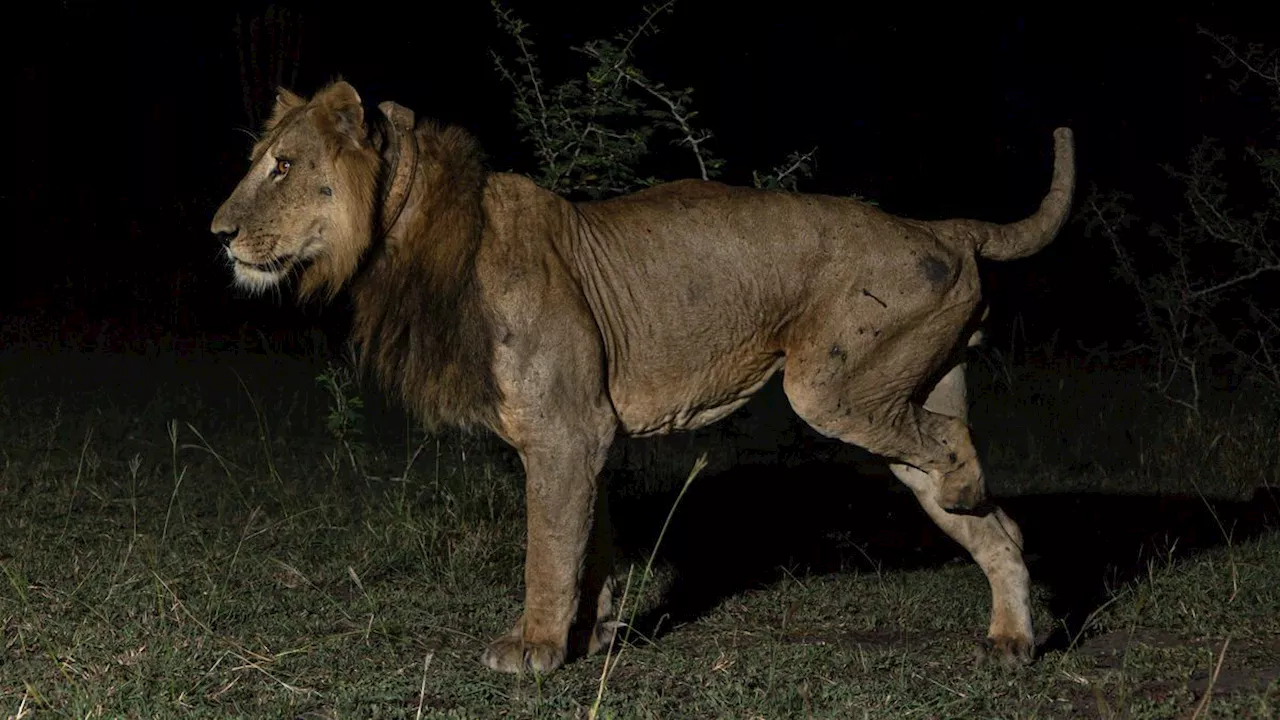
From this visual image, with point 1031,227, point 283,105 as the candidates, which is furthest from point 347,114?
point 1031,227

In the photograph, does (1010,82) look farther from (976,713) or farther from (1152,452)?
(976,713)

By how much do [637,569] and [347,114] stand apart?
2000 mm

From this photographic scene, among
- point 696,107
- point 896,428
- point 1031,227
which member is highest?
point 1031,227

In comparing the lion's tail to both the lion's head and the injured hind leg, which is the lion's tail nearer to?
the injured hind leg

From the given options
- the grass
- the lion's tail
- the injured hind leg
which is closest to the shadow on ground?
the grass

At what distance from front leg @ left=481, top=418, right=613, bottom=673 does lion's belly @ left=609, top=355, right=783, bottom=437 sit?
9.1 inches

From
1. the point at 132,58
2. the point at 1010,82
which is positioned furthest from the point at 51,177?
the point at 1010,82

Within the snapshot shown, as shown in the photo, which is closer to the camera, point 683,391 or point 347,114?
point 347,114

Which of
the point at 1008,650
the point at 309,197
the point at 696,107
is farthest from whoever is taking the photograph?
the point at 696,107

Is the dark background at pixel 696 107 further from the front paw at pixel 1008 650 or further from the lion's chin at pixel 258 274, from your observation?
the front paw at pixel 1008 650

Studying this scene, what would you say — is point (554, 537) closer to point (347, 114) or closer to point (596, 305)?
point (596, 305)

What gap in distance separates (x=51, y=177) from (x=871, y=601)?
9.50m

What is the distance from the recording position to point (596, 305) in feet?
14.0

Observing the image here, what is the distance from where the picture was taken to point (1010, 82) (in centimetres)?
1367
